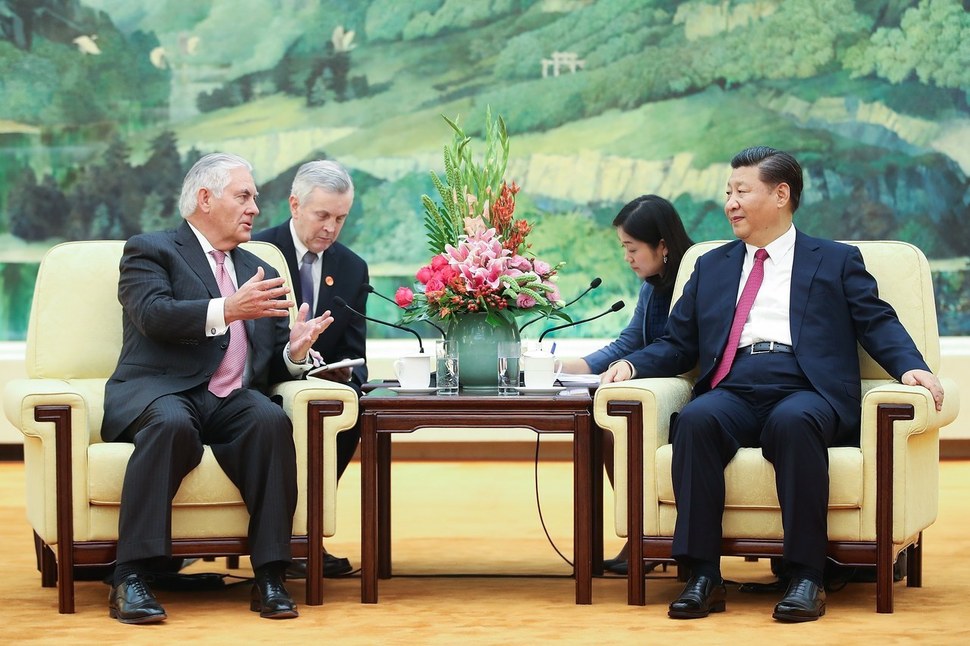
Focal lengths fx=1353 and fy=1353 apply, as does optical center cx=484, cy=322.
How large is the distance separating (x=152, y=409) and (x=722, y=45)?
15.3 feet

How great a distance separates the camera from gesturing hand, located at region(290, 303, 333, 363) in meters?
3.71

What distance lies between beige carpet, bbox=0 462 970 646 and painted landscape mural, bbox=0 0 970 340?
2.67 metres

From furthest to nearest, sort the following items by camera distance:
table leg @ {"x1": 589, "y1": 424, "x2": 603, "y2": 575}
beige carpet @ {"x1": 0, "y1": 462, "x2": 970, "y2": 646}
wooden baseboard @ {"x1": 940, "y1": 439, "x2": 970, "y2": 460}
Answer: wooden baseboard @ {"x1": 940, "y1": 439, "x2": 970, "y2": 460}
table leg @ {"x1": 589, "y1": 424, "x2": 603, "y2": 575}
beige carpet @ {"x1": 0, "y1": 462, "x2": 970, "y2": 646}

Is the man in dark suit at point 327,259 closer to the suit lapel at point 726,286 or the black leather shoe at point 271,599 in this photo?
the black leather shoe at point 271,599

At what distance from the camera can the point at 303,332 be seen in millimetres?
3750

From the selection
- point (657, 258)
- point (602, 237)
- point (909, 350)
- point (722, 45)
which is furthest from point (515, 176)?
point (909, 350)

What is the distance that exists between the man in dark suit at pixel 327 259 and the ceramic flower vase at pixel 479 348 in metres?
0.61

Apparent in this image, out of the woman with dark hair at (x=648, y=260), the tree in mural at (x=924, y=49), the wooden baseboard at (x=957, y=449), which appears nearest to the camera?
the woman with dark hair at (x=648, y=260)

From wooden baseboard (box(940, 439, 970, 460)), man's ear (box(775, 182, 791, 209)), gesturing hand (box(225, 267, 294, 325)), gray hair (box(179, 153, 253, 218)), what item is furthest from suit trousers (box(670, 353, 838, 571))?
wooden baseboard (box(940, 439, 970, 460))

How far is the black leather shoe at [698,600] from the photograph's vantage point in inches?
127

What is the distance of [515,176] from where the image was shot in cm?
720

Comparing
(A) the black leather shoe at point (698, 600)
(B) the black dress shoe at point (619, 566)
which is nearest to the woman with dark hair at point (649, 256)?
(B) the black dress shoe at point (619, 566)

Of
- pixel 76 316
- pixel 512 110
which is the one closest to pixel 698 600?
pixel 76 316

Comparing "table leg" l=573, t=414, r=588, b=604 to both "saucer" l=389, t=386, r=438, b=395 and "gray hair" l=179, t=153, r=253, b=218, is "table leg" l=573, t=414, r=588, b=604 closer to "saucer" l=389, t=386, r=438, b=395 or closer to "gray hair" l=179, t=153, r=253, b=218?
"saucer" l=389, t=386, r=438, b=395
